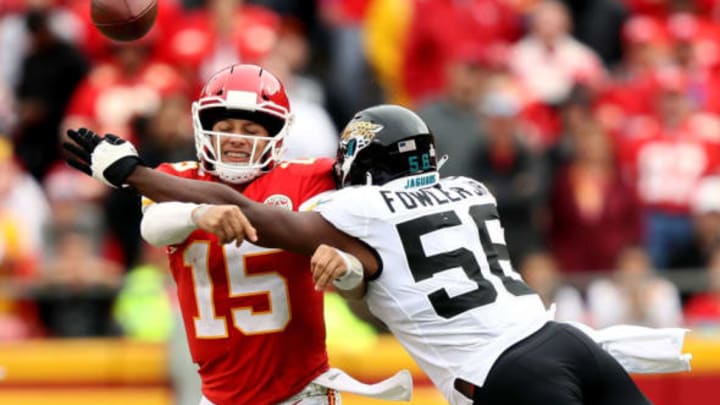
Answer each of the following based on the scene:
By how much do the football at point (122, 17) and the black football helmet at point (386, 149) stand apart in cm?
92

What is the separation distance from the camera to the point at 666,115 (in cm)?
1097

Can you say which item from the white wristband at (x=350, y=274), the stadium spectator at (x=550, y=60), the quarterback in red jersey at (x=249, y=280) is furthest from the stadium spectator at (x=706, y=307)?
the white wristband at (x=350, y=274)

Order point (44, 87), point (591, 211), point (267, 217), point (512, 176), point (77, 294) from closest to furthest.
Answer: point (267, 217) < point (77, 294) < point (512, 176) < point (591, 211) < point (44, 87)

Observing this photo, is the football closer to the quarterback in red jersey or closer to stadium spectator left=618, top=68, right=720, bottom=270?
the quarterback in red jersey

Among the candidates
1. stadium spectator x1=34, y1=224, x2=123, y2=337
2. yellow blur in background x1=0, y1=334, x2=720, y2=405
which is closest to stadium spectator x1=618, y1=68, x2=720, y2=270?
yellow blur in background x1=0, y1=334, x2=720, y2=405

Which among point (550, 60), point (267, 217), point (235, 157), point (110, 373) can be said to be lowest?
point (110, 373)

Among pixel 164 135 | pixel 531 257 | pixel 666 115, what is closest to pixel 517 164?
pixel 531 257

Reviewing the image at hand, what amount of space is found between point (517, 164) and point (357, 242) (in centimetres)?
480

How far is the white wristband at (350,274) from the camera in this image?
5.30 meters

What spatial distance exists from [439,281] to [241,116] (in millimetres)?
977

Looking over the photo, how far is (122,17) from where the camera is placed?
5879 mm

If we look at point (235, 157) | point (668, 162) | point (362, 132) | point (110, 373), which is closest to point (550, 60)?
point (668, 162)

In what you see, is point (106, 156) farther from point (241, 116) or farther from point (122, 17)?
point (122, 17)

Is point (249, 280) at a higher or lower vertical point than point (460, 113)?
lower
